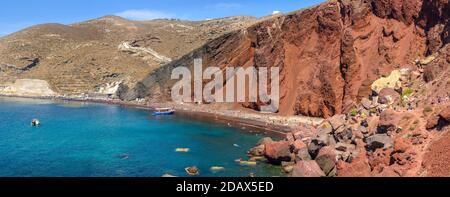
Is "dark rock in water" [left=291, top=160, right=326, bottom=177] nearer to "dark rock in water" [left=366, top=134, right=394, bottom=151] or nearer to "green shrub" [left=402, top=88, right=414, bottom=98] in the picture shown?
"dark rock in water" [left=366, top=134, right=394, bottom=151]

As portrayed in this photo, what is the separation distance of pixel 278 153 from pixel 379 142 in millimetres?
12761

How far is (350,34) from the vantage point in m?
80.9

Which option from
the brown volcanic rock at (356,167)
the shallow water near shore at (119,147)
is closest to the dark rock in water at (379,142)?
the brown volcanic rock at (356,167)

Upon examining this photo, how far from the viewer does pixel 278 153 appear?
165 feet

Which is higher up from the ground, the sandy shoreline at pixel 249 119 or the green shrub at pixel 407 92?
the green shrub at pixel 407 92

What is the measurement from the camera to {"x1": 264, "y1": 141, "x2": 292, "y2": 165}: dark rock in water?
5022 centimetres

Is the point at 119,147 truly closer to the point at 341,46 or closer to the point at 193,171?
the point at 193,171

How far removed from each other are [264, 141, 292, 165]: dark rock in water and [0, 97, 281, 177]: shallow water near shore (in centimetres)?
112

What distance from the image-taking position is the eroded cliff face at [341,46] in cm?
7225

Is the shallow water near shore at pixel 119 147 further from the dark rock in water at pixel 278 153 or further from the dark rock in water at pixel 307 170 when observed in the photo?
the dark rock in water at pixel 307 170

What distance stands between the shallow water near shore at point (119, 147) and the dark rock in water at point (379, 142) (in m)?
10.1

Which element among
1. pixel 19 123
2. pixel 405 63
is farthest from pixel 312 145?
pixel 19 123

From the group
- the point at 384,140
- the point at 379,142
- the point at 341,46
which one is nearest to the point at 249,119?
the point at 341,46
